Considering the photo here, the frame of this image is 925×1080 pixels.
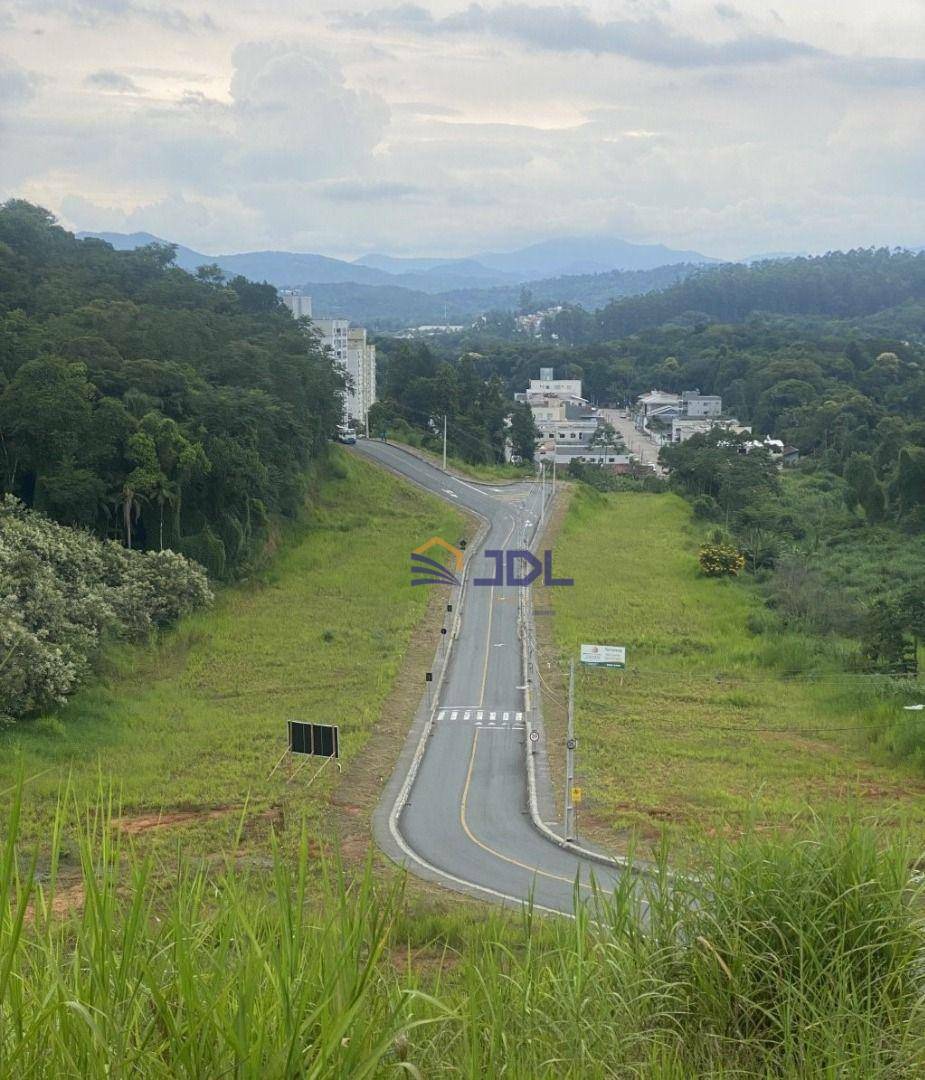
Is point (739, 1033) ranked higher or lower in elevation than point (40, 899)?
lower

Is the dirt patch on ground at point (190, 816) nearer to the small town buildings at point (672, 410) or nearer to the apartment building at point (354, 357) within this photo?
the apartment building at point (354, 357)

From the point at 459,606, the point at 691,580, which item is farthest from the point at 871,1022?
the point at 691,580

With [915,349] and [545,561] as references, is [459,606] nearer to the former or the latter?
[545,561]

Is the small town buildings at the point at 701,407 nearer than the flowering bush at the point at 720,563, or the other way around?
the flowering bush at the point at 720,563

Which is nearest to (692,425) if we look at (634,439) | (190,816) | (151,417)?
(634,439)

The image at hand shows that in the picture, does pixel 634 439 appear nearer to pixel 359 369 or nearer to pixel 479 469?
pixel 359 369

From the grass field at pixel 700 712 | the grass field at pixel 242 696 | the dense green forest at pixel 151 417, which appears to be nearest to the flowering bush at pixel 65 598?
the grass field at pixel 242 696
